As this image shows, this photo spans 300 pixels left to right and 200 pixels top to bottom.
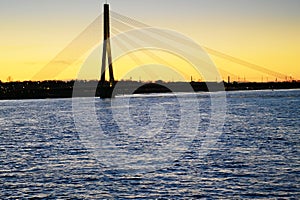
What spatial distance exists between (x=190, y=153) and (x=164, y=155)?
48.9 inches

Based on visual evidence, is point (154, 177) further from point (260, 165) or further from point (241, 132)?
point (241, 132)

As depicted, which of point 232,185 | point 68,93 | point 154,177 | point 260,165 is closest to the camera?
point 232,185

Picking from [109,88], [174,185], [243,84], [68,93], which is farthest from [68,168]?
[243,84]

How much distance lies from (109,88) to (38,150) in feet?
198

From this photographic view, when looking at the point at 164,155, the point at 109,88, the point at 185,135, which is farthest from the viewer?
the point at 109,88

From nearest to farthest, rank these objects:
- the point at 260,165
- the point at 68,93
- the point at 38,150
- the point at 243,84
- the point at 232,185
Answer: the point at 232,185
the point at 260,165
the point at 38,150
the point at 68,93
the point at 243,84

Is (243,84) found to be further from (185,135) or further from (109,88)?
(185,135)

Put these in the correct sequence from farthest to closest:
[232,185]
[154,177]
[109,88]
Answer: [109,88] → [154,177] → [232,185]

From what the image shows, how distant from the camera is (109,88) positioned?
281 ft

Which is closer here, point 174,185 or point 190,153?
point 174,185

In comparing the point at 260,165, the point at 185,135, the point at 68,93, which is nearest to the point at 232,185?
the point at 260,165

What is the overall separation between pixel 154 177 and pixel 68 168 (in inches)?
148

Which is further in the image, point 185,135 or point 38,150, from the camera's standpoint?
point 185,135

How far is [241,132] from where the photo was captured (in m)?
33.0
